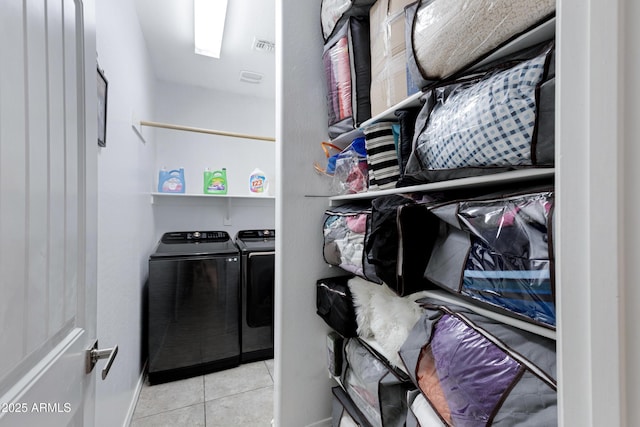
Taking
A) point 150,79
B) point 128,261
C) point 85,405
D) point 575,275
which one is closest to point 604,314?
point 575,275

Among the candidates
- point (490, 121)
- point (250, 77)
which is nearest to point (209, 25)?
point (250, 77)

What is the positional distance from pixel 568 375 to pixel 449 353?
398mm

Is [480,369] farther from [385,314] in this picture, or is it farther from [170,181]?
[170,181]

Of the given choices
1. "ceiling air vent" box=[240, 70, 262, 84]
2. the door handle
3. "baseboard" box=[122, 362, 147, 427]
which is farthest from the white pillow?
"ceiling air vent" box=[240, 70, 262, 84]

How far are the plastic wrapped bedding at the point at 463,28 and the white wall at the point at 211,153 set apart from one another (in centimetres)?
258

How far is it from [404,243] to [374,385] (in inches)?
26.4

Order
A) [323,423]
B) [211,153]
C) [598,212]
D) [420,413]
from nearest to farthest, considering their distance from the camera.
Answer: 1. [598,212]
2. [420,413]
3. [323,423]
4. [211,153]

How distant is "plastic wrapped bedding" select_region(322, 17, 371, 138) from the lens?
3.82 ft

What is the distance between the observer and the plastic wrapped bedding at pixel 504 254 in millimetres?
524

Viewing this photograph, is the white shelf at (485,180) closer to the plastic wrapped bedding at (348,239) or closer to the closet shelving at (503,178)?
the closet shelving at (503,178)

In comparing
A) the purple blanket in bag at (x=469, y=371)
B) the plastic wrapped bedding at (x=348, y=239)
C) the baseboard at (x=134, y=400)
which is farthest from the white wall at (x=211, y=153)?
the purple blanket in bag at (x=469, y=371)

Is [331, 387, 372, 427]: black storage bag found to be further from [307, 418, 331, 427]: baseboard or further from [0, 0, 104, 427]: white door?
[0, 0, 104, 427]: white door

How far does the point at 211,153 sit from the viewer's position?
3.07 metres

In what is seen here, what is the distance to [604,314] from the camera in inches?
12.1
